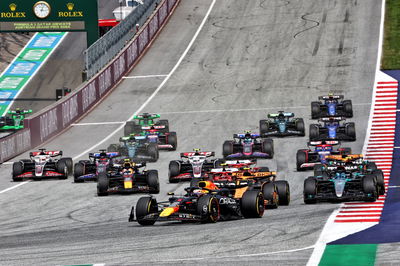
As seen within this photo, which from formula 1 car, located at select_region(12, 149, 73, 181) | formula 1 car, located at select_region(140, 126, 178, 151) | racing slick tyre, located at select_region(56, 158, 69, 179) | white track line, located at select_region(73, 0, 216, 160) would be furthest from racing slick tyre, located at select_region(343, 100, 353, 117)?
racing slick tyre, located at select_region(56, 158, 69, 179)

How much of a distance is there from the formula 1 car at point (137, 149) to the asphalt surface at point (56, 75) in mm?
23351

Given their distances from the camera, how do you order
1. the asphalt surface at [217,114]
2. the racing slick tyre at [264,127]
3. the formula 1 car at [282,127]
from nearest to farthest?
the asphalt surface at [217,114], the formula 1 car at [282,127], the racing slick tyre at [264,127]

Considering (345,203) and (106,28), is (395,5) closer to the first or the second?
(106,28)

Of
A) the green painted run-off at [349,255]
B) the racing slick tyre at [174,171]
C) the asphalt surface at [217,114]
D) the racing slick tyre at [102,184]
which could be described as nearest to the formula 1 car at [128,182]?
the racing slick tyre at [102,184]

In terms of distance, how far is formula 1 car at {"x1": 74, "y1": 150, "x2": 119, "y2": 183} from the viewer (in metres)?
34.4

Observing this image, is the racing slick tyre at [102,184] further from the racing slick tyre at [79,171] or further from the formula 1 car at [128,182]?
the racing slick tyre at [79,171]

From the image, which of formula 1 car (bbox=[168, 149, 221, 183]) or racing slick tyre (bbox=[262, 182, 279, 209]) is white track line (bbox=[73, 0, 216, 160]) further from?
racing slick tyre (bbox=[262, 182, 279, 209])

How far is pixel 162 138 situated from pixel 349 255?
22850 mm

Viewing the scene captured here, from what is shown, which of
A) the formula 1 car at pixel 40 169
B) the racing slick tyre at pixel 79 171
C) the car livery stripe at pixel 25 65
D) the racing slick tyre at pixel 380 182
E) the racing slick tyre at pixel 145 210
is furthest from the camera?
the car livery stripe at pixel 25 65

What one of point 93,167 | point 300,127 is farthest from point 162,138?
point 93,167

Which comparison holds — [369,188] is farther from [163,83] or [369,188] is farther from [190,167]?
[163,83]

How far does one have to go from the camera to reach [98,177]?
104 ft

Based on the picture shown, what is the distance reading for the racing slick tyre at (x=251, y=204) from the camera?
24469 millimetres

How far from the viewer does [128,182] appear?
3147cm
